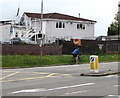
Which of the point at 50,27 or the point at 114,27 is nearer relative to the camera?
the point at 50,27

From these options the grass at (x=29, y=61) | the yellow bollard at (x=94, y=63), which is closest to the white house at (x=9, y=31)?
the grass at (x=29, y=61)

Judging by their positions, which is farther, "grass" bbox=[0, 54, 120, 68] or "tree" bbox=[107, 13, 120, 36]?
→ "tree" bbox=[107, 13, 120, 36]

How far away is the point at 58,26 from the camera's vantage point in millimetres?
55656

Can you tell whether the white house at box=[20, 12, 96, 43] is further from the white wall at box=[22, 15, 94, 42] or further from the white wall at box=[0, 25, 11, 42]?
the white wall at box=[0, 25, 11, 42]

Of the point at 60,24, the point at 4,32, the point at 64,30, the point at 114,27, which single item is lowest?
the point at 4,32

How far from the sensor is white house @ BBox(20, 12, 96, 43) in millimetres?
54188

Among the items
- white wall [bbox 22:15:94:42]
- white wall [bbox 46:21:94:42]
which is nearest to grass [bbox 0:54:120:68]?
white wall [bbox 22:15:94:42]

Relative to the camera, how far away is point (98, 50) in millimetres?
41438

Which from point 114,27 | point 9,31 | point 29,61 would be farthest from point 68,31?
point 29,61

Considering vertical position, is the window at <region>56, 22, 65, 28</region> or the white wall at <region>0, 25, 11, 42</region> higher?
the window at <region>56, 22, 65, 28</region>

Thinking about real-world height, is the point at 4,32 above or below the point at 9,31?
below

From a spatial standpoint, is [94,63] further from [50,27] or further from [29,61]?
[50,27]

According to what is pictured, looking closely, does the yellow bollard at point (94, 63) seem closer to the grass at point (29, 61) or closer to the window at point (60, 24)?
the grass at point (29, 61)

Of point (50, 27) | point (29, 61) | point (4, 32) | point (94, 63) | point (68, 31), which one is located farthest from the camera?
point (68, 31)
